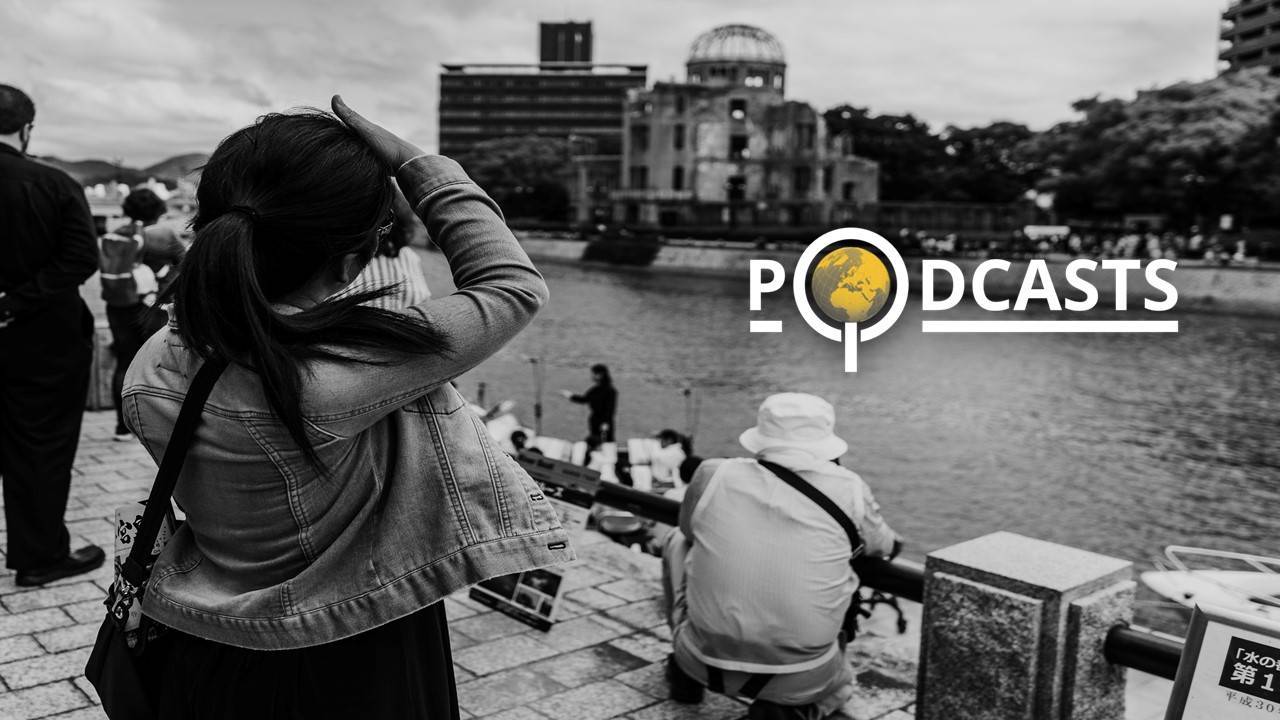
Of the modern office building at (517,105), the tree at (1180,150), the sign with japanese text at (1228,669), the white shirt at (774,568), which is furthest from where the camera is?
the modern office building at (517,105)

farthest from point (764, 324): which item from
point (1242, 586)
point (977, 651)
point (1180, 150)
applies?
point (1180, 150)

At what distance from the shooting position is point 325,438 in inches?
66.8

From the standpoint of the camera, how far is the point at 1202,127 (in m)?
50.3

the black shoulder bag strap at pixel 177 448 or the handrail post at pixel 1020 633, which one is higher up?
the black shoulder bag strap at pixel 177 448

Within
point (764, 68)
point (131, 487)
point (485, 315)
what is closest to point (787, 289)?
point (764, 68)

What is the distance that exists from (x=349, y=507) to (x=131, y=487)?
5.95 metres

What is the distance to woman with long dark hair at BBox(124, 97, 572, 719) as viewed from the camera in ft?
5.51

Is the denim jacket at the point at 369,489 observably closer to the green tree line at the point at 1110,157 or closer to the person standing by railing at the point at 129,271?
the person standing by railing at the point at 129,271

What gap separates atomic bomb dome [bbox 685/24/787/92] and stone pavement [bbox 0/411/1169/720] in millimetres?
84990

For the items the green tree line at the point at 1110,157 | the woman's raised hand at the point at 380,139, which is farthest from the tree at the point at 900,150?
the woman's raised hand at the point at 380,139

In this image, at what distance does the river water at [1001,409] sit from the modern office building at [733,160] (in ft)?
113

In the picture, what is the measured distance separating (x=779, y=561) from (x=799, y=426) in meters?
0.47

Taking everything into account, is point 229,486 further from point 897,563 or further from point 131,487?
point 131,487

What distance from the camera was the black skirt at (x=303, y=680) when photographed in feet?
6.02
